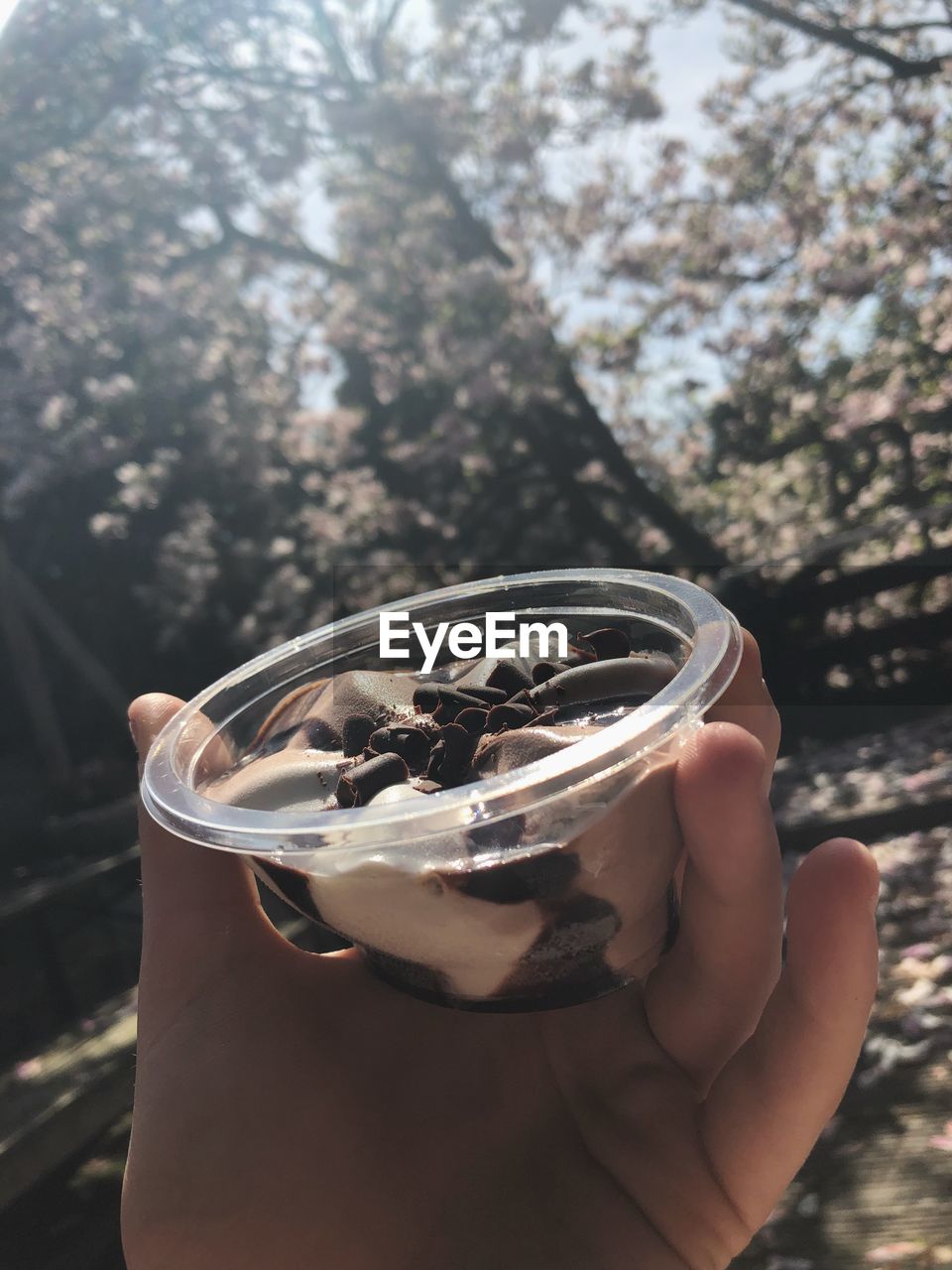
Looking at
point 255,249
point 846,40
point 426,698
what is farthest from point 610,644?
point 255,249

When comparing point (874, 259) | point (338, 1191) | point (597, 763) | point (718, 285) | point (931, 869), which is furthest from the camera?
point (718, 285)

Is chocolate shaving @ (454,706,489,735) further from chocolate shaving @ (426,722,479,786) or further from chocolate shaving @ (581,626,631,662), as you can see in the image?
chocolate shaving @ (581,626,631,662)

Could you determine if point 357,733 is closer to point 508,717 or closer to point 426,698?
point 426,698

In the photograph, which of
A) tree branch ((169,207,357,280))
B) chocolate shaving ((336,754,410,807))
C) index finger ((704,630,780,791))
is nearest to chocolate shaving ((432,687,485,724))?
chocolate shaving ((336,754,410,807))

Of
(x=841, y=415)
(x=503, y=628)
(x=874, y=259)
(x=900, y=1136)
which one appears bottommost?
(x=900, y=1136)

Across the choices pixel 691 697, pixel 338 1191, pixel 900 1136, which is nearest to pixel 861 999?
pixel 691 697

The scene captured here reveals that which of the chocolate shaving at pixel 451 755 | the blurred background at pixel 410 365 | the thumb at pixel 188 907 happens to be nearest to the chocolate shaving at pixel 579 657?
the chocolate shaving at pixel 451 755

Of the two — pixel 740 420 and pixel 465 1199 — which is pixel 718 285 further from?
pixel 465 1199
